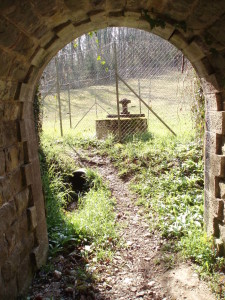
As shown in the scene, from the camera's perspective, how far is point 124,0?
2.43 metres

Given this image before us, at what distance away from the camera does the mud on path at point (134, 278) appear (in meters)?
2.86

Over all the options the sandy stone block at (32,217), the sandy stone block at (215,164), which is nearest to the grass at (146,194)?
the sandy stone block at (32,217)

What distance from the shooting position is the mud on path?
2.86 meters

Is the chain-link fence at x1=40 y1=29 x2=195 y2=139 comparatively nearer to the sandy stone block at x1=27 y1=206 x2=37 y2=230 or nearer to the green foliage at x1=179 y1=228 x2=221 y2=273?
the sandy stone block at x1=27 y1=206 x2=37 y2=230

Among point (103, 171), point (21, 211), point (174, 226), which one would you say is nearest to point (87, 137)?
point (103, 171)

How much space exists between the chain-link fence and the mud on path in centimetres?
272

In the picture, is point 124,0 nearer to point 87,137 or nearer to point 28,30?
point 28,30

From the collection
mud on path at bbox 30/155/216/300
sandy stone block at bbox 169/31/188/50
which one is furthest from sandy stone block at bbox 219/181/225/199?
sandy stone block at bbox 169/31/188/50

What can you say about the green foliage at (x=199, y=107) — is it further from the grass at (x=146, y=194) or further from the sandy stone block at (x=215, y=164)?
the sandy stone block at (x=215, y=164)

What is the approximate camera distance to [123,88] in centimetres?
1822

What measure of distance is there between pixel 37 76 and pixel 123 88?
15.5 metres

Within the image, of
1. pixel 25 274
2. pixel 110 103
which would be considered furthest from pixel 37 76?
pixel 110 103

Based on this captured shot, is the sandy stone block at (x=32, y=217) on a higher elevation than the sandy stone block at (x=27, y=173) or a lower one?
lower

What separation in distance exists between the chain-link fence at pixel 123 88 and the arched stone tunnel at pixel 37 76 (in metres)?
1.06
